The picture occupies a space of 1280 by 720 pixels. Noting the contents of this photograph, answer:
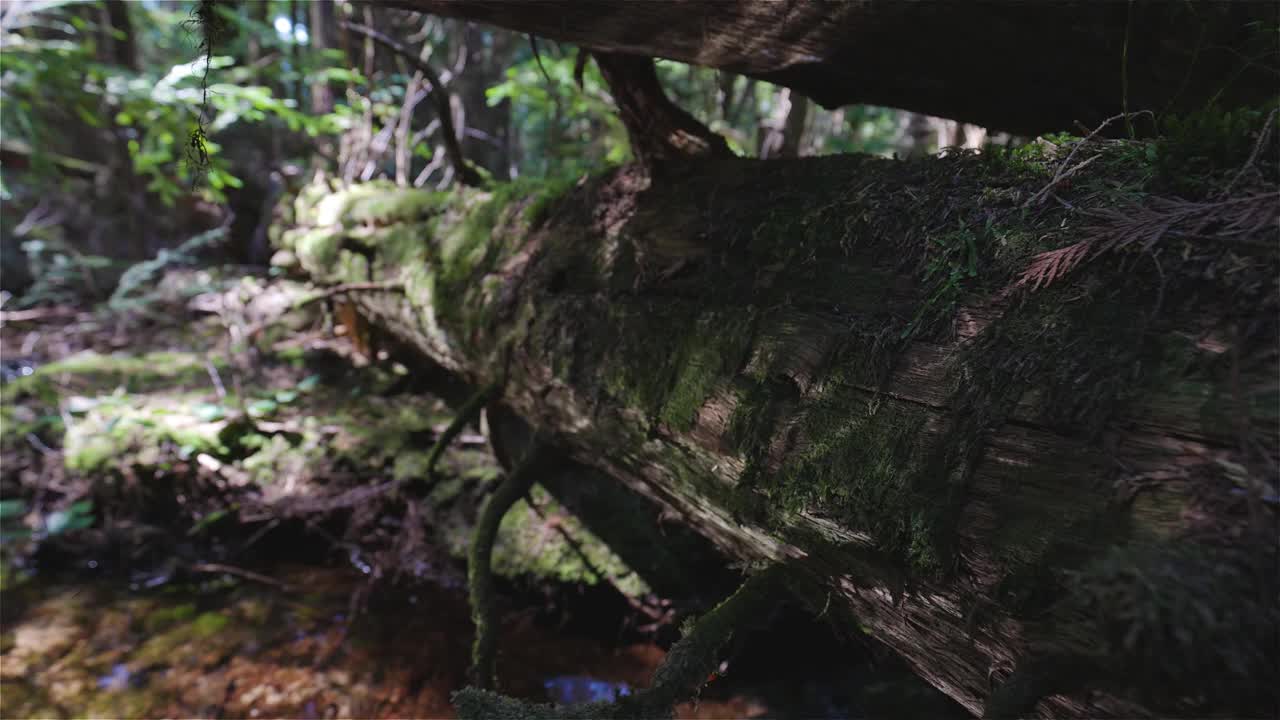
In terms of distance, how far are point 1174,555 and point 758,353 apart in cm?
113

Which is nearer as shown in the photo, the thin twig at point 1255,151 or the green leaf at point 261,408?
the thin twig at point 1255,151

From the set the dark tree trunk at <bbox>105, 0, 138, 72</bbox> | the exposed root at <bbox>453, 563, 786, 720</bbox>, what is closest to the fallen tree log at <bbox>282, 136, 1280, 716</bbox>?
the exposed root at <bbox>453, 563, 786, 720</bbox>

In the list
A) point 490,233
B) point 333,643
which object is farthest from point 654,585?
point 490,233

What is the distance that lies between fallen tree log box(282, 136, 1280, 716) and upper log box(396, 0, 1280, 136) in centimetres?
35

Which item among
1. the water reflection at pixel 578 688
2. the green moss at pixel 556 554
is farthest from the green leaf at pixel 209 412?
the water reflection at pixel 578 688

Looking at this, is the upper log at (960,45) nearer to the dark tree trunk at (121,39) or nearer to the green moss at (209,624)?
the green moss at (209,624)

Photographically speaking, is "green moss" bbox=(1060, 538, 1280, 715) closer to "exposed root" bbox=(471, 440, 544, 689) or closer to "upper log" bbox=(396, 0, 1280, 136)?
"upper log" bbox=(396, 0, 1280, 136)

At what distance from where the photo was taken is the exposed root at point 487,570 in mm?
2543

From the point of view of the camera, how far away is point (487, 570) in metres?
2.80

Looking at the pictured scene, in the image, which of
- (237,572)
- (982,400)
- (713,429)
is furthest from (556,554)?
(982,400)

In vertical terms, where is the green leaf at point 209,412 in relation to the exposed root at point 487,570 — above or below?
below

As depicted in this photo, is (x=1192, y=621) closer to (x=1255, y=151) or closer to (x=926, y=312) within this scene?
(x=926, y=312)

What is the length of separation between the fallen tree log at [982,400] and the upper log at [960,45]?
35cm

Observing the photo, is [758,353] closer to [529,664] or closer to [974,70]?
[974,70]
